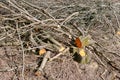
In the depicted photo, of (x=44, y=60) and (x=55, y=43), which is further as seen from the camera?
(x=55, y=43)

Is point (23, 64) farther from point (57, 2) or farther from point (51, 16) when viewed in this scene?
point (57, 2)

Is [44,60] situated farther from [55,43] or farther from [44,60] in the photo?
[55,43]

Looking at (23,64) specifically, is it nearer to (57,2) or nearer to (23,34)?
(23,34)

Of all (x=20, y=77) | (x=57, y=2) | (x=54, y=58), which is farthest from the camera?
(x=57, y=2)

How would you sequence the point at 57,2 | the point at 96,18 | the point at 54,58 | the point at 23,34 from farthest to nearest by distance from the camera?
the point at 57,2 < the point at 96,18 < the point at 23,34 < the point at 54,58

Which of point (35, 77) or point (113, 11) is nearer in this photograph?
point (35, 77)

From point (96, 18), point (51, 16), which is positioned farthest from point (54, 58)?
point (96, 18)

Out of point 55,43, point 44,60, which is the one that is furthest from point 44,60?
point 55,43
